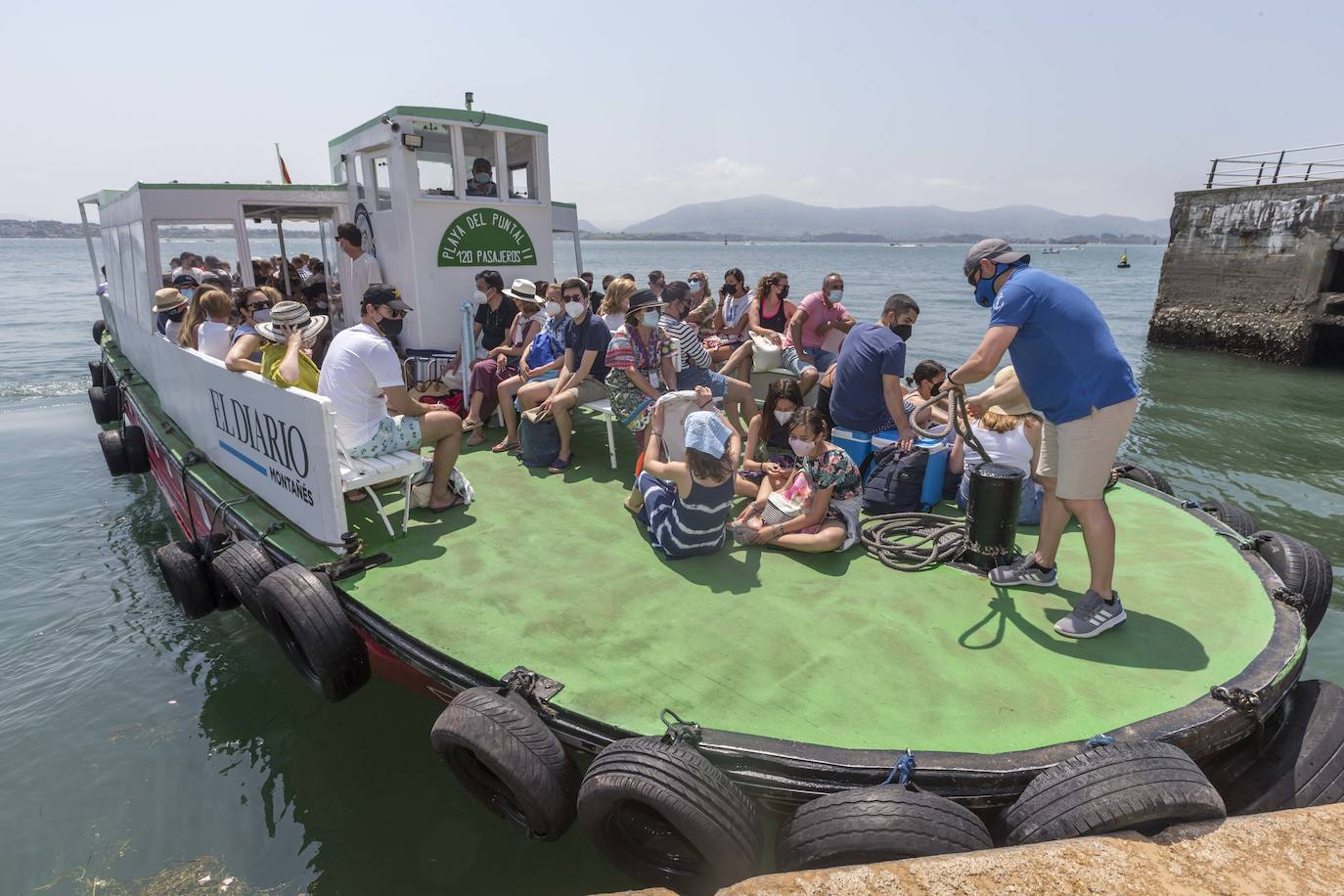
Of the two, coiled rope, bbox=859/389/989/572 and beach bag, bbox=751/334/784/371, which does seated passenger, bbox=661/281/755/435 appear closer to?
beach bag, bbox=751/334/784/371

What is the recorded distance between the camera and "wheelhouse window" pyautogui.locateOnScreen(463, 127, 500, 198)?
8.33 m

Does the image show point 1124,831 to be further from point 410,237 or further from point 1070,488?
point 410,237

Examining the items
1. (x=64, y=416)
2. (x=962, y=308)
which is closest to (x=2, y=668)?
(x=64, y=416)

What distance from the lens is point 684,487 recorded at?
4484mm

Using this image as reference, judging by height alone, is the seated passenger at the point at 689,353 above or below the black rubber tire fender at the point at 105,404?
above

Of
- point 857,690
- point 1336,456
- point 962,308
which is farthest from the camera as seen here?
point 962,308

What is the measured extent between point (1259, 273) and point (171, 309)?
1084 inches

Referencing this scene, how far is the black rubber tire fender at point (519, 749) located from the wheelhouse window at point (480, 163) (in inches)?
260

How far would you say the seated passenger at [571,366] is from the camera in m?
6.17

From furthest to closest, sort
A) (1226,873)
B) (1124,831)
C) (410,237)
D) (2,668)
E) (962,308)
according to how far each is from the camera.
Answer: (962,308)
(410,237)
(2,668)
(1124,831)
(1226,873)

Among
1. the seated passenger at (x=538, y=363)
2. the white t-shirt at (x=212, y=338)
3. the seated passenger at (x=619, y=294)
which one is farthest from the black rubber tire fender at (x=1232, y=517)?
the white t-shirt at (x=212, y=338)

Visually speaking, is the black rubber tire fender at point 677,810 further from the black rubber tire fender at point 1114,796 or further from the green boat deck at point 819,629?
the black rubber tire fender at point 1114,796

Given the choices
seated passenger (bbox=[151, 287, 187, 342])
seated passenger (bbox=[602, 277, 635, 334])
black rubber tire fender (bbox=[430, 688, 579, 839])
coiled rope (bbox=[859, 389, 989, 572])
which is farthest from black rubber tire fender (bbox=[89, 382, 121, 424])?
coiled rope (bbox=[859, 389, 989, 572])

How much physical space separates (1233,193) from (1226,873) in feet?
91.5
